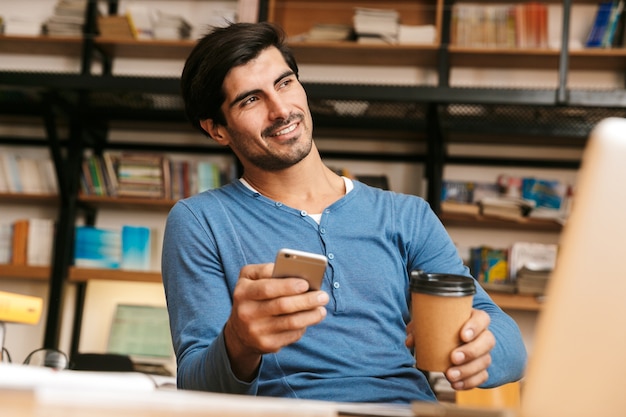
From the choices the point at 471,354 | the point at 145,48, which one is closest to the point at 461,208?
the point at 145,48

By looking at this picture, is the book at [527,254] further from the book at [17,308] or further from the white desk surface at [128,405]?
the white desk surface at [128,405]

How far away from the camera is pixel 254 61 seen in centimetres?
172

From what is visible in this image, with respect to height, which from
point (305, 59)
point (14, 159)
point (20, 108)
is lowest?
point (14, 159)

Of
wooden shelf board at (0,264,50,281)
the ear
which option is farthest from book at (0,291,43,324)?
wooden shelf board at (0,264,50,281)

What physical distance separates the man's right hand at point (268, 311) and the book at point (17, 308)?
0.92 ft

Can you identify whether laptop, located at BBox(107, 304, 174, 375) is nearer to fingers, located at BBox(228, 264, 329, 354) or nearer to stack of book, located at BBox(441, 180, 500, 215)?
stack of book, located at BBox(441, 180, 500, 215)

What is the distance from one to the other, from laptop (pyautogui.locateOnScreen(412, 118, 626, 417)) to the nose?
45.5 inches

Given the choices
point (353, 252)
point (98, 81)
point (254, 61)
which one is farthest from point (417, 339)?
point (98, 81)

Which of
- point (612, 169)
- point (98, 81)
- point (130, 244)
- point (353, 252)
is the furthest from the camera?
point (130, 244)

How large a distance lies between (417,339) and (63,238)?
12.0ft

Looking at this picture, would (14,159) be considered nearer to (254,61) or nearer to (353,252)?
(254,61)

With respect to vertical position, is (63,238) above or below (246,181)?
below

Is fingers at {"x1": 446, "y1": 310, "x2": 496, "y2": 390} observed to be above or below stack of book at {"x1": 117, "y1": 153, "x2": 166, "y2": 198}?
above

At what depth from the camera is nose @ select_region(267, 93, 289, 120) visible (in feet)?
5.51
